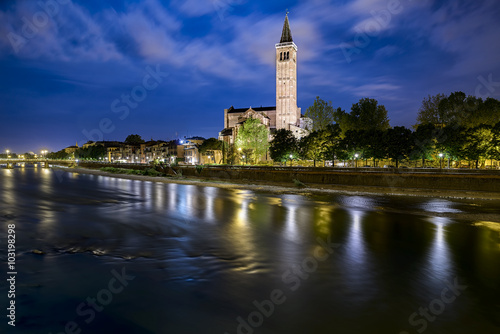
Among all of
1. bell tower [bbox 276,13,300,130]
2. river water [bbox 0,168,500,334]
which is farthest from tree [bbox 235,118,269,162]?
river water [bbox 0,168,500,334]

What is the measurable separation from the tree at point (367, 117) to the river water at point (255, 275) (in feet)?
209

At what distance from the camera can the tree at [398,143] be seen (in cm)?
5597

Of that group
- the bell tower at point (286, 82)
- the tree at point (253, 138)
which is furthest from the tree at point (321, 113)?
the bell tower at point (286, 82)

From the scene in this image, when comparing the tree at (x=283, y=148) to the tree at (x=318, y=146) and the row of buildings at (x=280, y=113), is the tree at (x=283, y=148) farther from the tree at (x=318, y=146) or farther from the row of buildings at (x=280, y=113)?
the row of buildings at (x=280, y=113)

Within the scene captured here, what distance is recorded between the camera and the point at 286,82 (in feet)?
440

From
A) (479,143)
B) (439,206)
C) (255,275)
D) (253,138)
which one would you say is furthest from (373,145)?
(255,275)

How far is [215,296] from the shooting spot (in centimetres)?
697

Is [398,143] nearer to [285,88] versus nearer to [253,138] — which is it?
[253,138]

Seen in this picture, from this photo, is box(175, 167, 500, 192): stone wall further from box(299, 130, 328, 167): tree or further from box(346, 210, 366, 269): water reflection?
box(299, 130, 328, 167): tree

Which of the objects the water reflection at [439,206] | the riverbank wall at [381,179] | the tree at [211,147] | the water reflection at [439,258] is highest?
the tree at [211,147]

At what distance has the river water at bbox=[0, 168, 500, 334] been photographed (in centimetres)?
597

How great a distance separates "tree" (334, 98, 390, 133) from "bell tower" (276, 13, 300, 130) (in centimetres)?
5187

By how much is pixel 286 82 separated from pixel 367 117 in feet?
211

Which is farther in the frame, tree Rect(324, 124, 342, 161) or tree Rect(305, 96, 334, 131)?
tree Rect(305, 96, 334, 131)
